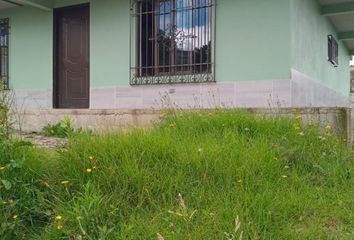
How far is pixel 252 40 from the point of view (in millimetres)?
6652

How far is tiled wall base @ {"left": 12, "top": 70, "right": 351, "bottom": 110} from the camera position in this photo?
645 cm

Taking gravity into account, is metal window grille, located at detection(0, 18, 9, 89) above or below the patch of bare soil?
above

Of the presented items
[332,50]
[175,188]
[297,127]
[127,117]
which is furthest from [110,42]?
[332,50]

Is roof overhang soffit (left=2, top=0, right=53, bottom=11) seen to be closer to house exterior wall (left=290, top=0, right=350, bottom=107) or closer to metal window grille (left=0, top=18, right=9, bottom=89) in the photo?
metal window grille (left=0, top=18, right=9, bottom=89)

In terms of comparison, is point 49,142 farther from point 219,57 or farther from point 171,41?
point 171,41

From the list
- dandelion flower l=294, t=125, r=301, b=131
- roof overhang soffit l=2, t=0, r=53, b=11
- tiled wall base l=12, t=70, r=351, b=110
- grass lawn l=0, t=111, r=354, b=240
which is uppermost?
roof overhang soffit l=2, t=0, r=53, b=11

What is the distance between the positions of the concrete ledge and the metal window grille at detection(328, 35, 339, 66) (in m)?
6.21

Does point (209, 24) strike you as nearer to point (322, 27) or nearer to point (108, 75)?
point (108, 75)

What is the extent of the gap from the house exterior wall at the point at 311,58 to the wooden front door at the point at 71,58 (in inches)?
164

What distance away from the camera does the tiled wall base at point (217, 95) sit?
6.45 metres

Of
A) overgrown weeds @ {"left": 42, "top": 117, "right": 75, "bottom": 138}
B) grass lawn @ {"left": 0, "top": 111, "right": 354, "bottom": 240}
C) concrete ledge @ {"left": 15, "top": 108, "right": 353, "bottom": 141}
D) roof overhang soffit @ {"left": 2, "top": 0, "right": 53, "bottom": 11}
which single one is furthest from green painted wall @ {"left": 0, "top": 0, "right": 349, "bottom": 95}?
grass lawn @ {"left": 0, "top": 111, "right": 354, "bottom": 240}

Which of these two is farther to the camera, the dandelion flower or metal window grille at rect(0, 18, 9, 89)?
metal window grille at rect(0, 18, 9, 89)

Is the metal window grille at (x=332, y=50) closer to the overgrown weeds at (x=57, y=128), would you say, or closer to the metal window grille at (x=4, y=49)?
the overgrown weeds at (x=57, y=128)

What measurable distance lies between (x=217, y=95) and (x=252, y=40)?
1.06 meters
